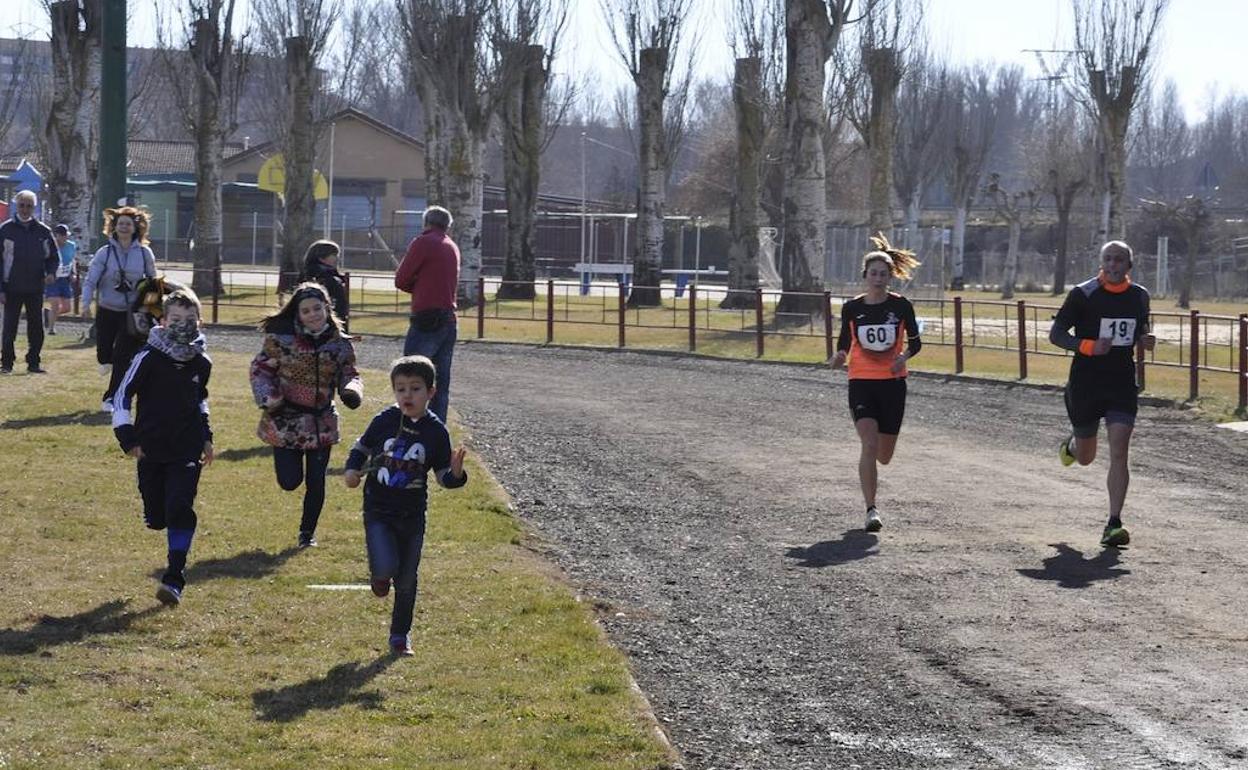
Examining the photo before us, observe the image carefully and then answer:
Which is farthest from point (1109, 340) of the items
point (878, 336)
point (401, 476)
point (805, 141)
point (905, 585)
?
point (805, 141)

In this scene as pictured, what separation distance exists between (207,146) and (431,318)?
3211cm

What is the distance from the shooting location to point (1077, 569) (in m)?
10.3

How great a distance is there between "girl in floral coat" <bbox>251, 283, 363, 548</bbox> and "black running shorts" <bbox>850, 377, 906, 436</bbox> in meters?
3.62

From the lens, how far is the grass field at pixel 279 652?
240 inches

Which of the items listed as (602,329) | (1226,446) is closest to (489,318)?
(602,329)

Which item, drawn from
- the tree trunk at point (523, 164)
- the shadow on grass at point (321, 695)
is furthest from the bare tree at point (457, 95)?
the shadow on grass at point (321, 695)

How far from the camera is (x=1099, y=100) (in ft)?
153

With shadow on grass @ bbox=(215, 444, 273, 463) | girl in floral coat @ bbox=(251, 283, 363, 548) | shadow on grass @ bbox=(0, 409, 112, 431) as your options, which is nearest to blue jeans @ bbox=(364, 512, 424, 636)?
girl in floral coat @ bbox=(251, 283, 363, 548)

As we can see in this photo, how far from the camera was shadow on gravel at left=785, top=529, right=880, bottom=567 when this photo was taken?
1052 cm

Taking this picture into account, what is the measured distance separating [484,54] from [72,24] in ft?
36.1

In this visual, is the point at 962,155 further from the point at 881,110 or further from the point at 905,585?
the point at 905,585

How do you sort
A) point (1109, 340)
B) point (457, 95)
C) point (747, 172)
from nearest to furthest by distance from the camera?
point (1109, 340), point (457, 95), point (747, 172)

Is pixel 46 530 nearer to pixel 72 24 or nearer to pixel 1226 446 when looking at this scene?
pixel 1226 446

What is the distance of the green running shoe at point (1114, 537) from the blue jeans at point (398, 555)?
4.93m
